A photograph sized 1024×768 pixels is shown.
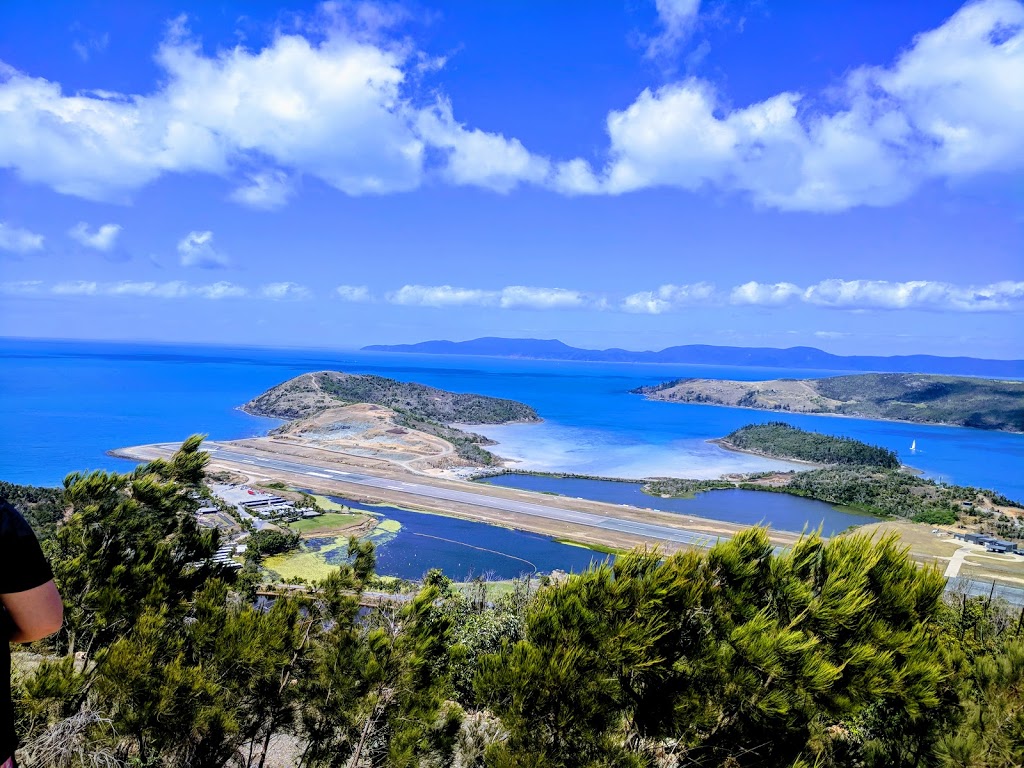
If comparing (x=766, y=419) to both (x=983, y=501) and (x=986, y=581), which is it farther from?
(x=986, y=581)

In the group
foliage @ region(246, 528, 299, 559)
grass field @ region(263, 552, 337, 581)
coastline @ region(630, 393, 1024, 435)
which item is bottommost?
coastline @ region(630, 393, 1024, 435)

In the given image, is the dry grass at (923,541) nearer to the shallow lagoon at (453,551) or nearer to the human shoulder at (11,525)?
the shallow lagoon at (453,551)

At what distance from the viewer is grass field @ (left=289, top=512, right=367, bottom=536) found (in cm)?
2927

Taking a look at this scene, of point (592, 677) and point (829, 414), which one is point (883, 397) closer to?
point (829, 414)

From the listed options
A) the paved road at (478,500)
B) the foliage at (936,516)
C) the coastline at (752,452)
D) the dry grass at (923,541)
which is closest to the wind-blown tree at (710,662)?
the paved road at (478,500)

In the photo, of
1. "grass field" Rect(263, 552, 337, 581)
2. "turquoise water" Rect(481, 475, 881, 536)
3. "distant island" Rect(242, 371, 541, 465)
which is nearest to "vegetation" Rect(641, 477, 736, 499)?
"turquoise water" Rect(481, 475, 881, 536)

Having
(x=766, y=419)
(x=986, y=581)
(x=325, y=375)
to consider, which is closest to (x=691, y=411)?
(x=766, y=419)

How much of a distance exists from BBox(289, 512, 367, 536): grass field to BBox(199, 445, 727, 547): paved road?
225 inches

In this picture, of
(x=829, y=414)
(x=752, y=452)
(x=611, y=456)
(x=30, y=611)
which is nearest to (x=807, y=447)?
(x=752, y=452)

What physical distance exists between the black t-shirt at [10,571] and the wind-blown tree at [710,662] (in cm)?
428

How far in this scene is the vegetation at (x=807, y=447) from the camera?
59438 millimetres

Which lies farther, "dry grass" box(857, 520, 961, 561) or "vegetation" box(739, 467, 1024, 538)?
"vegetation" box(739, 467, 1024, 538)

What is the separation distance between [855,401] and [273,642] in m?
133

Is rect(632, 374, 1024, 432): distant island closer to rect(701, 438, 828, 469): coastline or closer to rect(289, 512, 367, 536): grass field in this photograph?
rect(701, 438, 828, 469): coastline
